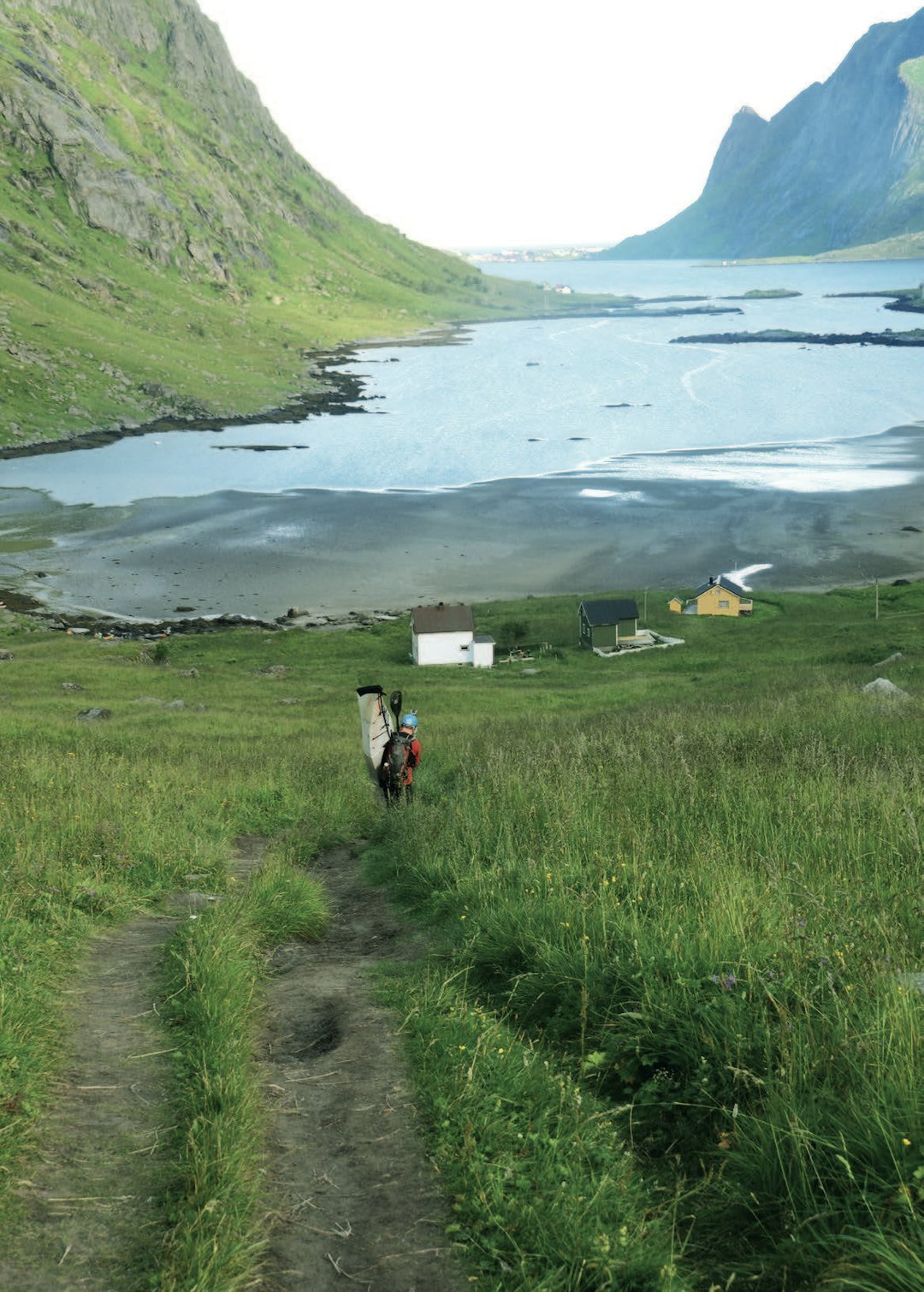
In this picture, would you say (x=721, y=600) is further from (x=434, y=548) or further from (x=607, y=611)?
(x=434, y=548)

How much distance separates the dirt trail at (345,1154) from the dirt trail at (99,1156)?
639 millimetres

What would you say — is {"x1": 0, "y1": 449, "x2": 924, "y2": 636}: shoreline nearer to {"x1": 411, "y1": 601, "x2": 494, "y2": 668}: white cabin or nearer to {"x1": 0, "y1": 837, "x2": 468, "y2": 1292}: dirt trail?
{"x1": 411, "y1": 601, "x2": 494, "y2": 668}: white cabin

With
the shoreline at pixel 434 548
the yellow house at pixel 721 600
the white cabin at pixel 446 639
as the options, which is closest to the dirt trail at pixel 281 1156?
the white cabin at pixel 446 639

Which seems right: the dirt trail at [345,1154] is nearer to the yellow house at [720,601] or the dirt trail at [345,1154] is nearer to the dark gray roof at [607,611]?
the dark gray roof at [607,611]

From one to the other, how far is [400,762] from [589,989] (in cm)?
888

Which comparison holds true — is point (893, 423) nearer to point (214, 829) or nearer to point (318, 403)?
point (318, 403)

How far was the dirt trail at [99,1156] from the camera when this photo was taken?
450 cm

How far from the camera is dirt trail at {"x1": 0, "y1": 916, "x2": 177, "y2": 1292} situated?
14.8 ft

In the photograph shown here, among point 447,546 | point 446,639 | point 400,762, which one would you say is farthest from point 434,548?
point 400,762

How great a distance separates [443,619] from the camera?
67562 mm

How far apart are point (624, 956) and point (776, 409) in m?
158

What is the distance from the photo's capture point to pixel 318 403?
587ft

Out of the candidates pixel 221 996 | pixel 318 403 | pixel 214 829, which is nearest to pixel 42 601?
pixel 214 829

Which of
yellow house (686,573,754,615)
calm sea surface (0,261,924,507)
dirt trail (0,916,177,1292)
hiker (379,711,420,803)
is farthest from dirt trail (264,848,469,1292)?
calm sea surface (0,261,924,507)
